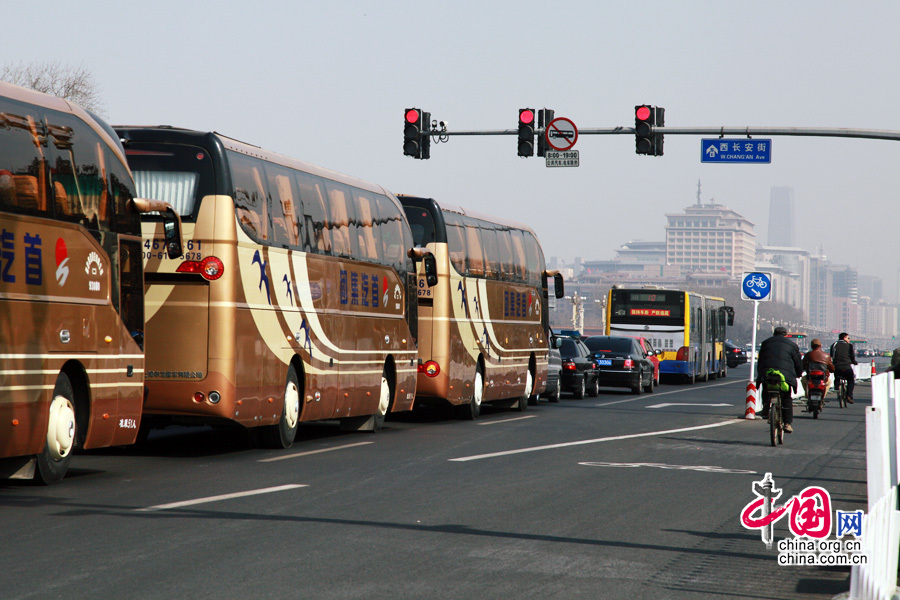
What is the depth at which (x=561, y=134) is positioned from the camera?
24.2 m

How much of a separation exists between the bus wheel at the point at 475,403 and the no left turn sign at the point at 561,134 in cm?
446

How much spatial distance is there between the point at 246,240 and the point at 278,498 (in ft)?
15.0

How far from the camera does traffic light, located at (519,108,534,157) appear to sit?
24172mm

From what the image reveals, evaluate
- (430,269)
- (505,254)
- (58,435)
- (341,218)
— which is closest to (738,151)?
(505,254)

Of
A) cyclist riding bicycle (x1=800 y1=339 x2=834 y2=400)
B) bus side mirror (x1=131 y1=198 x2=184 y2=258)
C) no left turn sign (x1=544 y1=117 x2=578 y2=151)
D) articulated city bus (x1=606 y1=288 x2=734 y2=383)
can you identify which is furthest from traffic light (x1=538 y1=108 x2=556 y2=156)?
articulated city bus (x1=606 y1=288 x2=734 y2=383)

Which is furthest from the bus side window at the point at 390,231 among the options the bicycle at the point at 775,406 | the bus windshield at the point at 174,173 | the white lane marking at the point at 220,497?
the white lane marking at the point at 220,497

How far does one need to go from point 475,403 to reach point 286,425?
8.15m

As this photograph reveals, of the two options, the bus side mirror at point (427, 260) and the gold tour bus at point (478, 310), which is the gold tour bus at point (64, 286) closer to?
the bus side mirror at point (427, 260)

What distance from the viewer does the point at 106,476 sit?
13.0 metres

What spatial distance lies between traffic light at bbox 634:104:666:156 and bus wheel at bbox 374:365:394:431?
257 inches

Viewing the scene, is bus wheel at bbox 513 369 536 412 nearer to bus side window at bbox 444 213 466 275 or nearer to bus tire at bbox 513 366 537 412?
bus tire at bbox 513 366 537 412

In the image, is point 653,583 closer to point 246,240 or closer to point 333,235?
point 246,240

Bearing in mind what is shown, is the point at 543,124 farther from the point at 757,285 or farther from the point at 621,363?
the point at 621,363

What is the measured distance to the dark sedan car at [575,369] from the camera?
1312 inches
